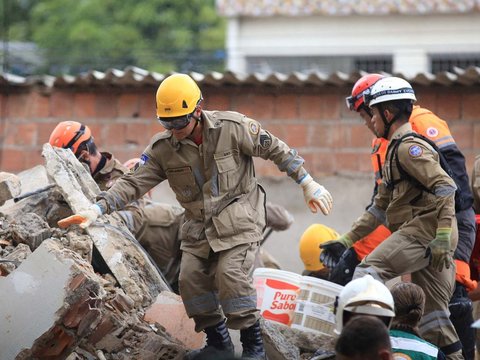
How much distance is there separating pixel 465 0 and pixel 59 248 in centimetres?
1639

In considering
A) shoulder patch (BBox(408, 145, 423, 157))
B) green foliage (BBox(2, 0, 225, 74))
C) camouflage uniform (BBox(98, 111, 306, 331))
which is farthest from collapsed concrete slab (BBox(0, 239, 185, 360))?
green foliage (BBox(2, 0, 225, 74))

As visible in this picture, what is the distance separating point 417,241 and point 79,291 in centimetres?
218

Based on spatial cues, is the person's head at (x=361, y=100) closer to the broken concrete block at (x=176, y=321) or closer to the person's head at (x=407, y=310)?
the person's head at (x=407, y=310)

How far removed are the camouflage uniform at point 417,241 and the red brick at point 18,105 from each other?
575 centimetres

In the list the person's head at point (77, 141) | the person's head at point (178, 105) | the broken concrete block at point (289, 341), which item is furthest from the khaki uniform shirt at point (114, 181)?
the person's head at point (178, 105)

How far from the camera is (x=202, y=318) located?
22.6 feet

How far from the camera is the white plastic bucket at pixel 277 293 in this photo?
7.66 m

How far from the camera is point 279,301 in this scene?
7.70 m

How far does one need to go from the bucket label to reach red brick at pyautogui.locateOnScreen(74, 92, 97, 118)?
14.5 ft

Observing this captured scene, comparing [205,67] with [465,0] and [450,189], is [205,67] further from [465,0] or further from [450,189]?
[450,189]

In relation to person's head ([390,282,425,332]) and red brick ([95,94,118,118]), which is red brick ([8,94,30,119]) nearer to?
red brick ([95,94,118,118])

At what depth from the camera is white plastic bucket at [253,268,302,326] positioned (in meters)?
7.66

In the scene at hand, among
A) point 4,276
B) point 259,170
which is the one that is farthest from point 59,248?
point 259,170

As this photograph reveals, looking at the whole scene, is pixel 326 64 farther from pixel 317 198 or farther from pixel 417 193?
pixel 317 198
